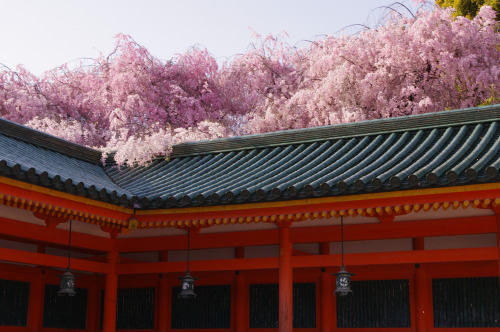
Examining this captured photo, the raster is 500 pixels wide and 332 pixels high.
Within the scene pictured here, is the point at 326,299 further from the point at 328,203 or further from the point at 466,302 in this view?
the point at 328,203

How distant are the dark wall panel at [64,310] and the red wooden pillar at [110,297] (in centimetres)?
114

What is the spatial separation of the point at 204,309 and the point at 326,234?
10.2ft

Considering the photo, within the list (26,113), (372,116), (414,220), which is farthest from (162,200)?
(26,113)

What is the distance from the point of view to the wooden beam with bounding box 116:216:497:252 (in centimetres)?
1005

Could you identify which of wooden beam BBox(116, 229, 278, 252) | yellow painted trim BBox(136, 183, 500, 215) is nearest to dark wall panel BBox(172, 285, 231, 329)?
wooden beam BBox(116, 229, 278, 252)

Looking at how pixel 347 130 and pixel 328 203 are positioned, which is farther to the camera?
pixel 347 130

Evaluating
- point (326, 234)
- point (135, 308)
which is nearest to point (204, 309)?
point (135, 308)

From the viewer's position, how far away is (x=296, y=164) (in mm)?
12094

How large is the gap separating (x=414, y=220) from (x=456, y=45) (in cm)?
1502

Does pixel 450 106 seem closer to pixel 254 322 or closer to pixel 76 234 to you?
pixel 254 322

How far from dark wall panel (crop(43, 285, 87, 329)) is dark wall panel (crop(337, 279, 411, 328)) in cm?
502

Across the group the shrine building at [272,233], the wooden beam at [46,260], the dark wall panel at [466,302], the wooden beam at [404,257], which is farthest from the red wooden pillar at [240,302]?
the dark wall panel at [466,302]

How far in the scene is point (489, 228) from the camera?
989 cm

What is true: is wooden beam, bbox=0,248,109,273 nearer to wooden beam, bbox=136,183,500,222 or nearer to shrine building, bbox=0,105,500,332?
shrine building, bbox=0,105,500,332
